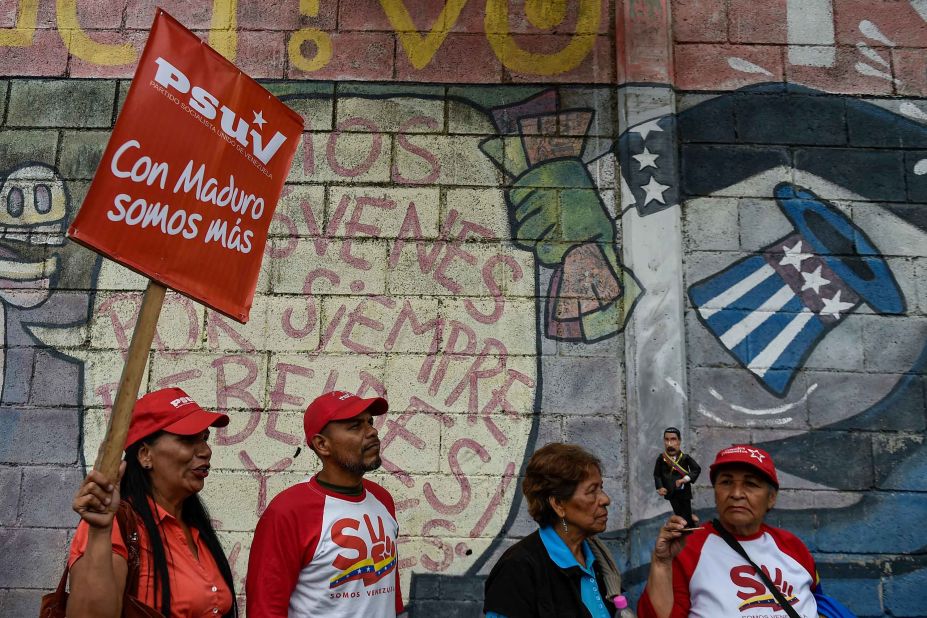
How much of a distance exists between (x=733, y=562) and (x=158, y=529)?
184 centimetres

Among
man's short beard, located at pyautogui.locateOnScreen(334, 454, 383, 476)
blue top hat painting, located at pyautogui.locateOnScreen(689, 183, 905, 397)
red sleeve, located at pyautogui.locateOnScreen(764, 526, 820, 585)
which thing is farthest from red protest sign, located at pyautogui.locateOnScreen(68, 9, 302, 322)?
blue top hat painting, located at pyautogui.locateOnScreen(689, 183, 905, 397)

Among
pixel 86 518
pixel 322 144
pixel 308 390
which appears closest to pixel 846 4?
pixel 322 144

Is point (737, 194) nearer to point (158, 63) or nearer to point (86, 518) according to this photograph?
point (158, 63)

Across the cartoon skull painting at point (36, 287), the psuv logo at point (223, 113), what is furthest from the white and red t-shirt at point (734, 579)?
the cartoon skull painting at point (36, 287)

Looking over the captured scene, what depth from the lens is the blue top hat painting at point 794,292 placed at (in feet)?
14.1

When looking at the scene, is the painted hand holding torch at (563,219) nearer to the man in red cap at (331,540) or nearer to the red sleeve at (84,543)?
the man in red cap at (331,540)

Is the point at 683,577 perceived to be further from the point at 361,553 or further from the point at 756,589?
the point at 361,553

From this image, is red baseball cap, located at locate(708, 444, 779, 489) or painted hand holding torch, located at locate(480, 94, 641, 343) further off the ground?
painted hand holding torch, located at locate(480, 94, 641, 343)

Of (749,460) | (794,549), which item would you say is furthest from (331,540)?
(794,549)

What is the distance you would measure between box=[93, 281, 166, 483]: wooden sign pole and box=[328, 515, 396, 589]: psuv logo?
886mm

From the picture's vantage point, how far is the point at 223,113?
2.62 metres

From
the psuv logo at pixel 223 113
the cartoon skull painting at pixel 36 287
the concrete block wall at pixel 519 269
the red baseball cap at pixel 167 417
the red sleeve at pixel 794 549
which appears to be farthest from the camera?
the cartoon skull painting at pixel 36 287

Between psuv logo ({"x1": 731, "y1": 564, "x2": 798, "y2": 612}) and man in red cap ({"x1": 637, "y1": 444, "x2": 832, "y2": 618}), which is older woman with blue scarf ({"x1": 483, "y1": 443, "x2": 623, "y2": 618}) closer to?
man in red cap ({"x1": 637, "y1": 444, "x2": 832, "y2": 618})

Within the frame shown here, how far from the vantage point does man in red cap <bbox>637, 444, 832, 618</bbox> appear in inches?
109
